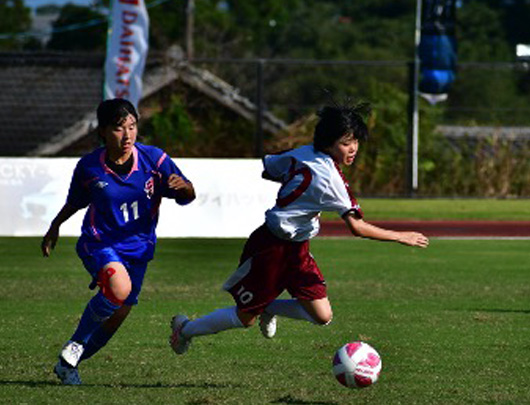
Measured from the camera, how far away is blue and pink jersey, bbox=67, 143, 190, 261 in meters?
8.52

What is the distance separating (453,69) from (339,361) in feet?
80.3

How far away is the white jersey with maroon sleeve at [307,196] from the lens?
27.1 ft

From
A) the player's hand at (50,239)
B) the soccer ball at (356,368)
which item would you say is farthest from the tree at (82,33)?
the soccer ball at (356,368)

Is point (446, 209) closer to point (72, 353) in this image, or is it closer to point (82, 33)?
point (72, 353)

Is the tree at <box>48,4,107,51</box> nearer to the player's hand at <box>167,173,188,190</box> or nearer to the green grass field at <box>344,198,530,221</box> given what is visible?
the green grass field at <box>344,198,530,221</box>

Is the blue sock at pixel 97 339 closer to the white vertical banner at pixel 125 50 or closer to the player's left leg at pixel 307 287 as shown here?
the player's left leg at pixel 307 287

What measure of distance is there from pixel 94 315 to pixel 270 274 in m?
1.08

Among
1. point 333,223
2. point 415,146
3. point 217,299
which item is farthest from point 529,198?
point 217,299

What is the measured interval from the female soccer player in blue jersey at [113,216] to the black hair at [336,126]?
90 centimetres

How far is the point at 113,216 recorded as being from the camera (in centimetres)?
852

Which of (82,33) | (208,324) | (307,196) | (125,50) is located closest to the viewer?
(307,196)

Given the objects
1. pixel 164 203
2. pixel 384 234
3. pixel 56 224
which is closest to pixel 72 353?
pixel 56 224

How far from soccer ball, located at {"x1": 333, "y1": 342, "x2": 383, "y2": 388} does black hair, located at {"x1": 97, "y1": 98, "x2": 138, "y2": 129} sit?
189 centimetres

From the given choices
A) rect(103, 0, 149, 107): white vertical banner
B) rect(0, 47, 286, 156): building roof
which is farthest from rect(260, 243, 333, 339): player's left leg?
rect(0, 47, 286, 156): building roof
